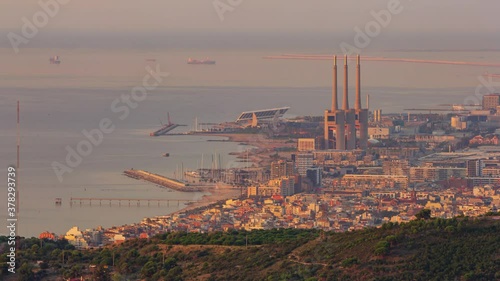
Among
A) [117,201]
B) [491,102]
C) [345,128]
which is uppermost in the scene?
[491,102]

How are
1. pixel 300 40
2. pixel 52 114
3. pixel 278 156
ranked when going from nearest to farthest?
pixel 278 156
pixel 52 114
pixel 300 40

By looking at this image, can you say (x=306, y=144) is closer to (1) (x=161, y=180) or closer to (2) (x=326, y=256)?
(1) (x=161, y=180)

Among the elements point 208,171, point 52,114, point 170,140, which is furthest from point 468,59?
point 208,171

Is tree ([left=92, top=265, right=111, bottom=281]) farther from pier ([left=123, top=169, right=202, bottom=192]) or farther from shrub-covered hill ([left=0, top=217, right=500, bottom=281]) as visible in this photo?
pier ([left=123, top=169, right=202, bottom=192])

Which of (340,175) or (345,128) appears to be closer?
(340,175)

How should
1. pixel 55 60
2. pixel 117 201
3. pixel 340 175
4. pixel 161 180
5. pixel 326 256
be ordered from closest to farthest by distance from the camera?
pixel 326 256
pixel 117 201
pixel 161 180
pixel 340 175
pixel 55 60

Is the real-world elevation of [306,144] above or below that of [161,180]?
above

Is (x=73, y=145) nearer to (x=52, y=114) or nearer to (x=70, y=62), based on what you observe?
(x=52, y=114)

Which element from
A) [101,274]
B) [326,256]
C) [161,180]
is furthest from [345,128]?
[101,274]
